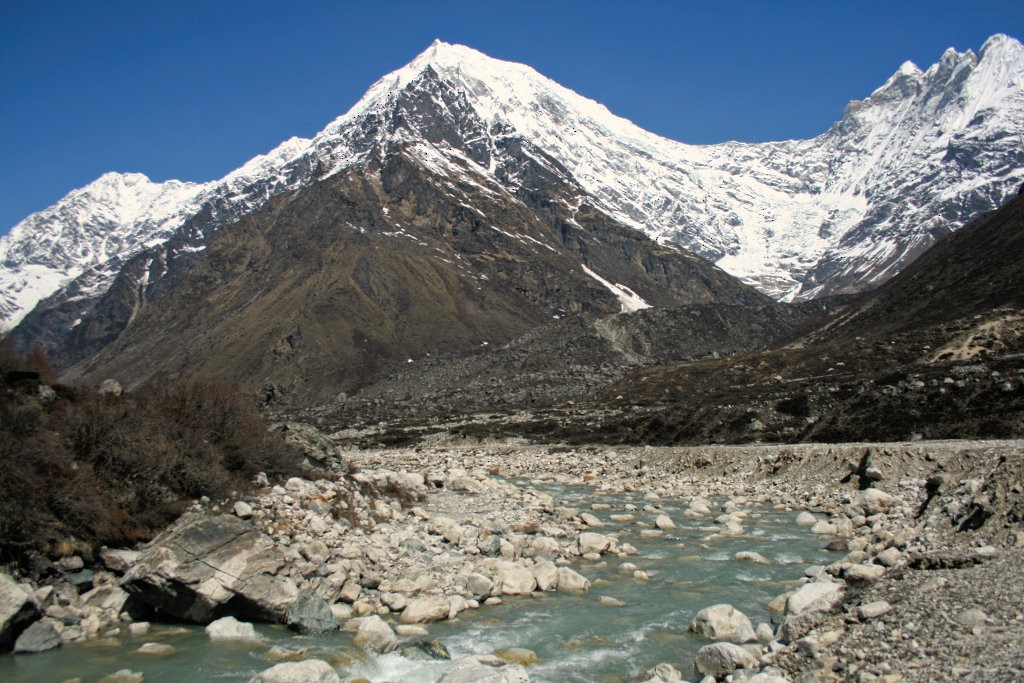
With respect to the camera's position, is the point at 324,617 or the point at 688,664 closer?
the point at 688,664

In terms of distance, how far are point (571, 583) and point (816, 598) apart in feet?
19.4

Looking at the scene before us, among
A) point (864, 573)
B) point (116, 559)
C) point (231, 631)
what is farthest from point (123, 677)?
point (864, 573)

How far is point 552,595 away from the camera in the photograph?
16.7m

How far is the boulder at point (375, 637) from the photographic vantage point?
506 inches

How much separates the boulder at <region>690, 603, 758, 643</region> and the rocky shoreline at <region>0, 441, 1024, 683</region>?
3 centimetres

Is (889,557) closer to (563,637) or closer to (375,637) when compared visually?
(563,637)

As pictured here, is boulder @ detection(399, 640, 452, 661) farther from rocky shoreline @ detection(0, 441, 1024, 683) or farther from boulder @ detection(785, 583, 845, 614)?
boulder @ detection(785, 583, 845, 614)

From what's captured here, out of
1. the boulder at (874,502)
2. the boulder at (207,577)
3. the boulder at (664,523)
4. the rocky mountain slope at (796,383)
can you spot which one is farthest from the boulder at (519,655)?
the rocky mountain slope at (796,383)

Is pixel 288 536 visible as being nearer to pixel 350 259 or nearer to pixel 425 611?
pixel 425 611

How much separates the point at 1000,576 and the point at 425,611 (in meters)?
10.1

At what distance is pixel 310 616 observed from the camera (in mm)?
13797

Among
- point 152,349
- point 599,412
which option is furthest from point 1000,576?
point 152,349

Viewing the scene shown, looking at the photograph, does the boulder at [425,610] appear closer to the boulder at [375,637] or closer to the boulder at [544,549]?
the boulder at [375,637]

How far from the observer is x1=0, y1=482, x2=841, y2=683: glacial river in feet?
39.3
